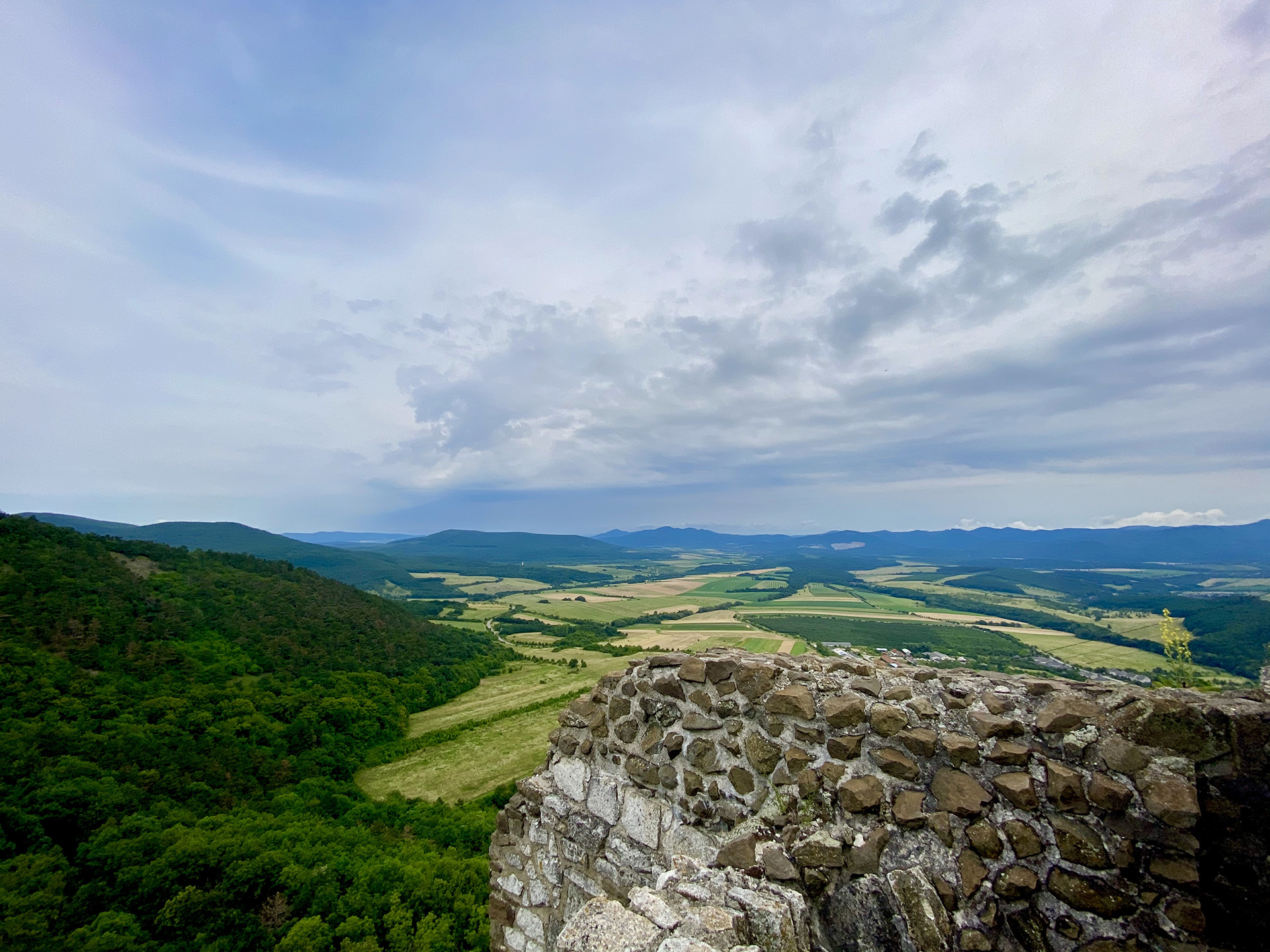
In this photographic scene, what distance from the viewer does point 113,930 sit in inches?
698

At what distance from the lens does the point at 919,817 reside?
329cm

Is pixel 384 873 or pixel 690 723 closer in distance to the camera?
pixel 690 723

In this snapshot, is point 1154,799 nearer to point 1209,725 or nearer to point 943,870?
point 1209,725

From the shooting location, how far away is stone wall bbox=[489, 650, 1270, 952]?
271 centimetres

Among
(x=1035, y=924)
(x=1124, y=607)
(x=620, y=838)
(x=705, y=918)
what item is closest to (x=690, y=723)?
(x=620, y=838)

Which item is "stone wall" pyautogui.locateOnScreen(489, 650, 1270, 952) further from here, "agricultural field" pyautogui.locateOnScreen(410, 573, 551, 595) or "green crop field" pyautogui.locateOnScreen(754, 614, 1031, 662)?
"agricultural field" pyautogui.locateOnScreen(410, 573, 551, 595)

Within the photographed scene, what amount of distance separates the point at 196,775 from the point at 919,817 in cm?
4329

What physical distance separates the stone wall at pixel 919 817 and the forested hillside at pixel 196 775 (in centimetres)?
2092

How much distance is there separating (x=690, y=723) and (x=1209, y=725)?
3.40m

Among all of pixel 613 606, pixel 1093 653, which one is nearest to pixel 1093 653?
pixel 1093 653

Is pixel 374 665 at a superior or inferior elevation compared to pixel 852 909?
inferior

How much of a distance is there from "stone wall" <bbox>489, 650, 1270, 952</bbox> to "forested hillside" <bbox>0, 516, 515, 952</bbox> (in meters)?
20.9

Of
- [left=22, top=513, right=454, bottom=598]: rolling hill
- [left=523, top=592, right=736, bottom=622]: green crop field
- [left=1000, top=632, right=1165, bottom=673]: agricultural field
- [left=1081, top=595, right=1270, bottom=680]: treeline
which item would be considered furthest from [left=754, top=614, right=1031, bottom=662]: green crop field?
[left=22, top=513, right=454, bottom=598]: rolling hill

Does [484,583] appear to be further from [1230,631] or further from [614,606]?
[1230,631]
